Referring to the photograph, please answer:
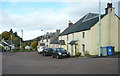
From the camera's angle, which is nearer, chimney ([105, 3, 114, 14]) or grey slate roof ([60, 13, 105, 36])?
chimney ([105, 3, 114, 14])

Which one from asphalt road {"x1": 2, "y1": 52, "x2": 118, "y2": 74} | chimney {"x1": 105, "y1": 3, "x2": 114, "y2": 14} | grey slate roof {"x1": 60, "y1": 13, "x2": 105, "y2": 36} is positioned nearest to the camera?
asphalt road {"x1": 2, "y1": 52, "x2": 118, "y2": 74}

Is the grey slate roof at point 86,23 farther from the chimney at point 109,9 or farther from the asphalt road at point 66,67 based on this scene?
the asphalt road at point 66,67

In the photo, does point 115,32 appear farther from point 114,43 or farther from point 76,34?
point 76,34

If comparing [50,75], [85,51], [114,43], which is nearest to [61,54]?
[85,51]

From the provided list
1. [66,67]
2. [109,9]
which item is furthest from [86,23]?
[66,67]

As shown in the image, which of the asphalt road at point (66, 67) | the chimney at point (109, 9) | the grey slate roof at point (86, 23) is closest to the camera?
the asphalt road at point (66, 67)

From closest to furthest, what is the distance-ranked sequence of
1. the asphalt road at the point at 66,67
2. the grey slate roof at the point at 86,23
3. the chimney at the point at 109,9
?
the asphalt road at the point at 66,67 → the chimney at the point at 109,9 → the grey slate roof at the point at 86,23

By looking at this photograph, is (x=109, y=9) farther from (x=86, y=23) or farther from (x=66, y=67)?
(x=66, y=67)

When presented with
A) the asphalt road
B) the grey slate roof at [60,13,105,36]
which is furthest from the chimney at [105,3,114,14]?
the asphalt road

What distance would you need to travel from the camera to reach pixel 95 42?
85.9 ft

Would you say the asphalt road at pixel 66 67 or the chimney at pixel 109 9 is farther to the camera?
the chimney at pixel 109 9

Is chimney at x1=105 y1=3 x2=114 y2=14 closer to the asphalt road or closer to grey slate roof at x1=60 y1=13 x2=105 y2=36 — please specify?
grey slate roof at x1=60 y1=13 x2=105 y2=36

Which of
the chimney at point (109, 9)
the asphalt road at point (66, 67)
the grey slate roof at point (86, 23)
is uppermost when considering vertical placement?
the chimney at point (109, 9)

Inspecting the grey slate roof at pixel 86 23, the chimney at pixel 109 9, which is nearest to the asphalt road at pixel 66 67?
the grey slate roof at pixel 86 23
